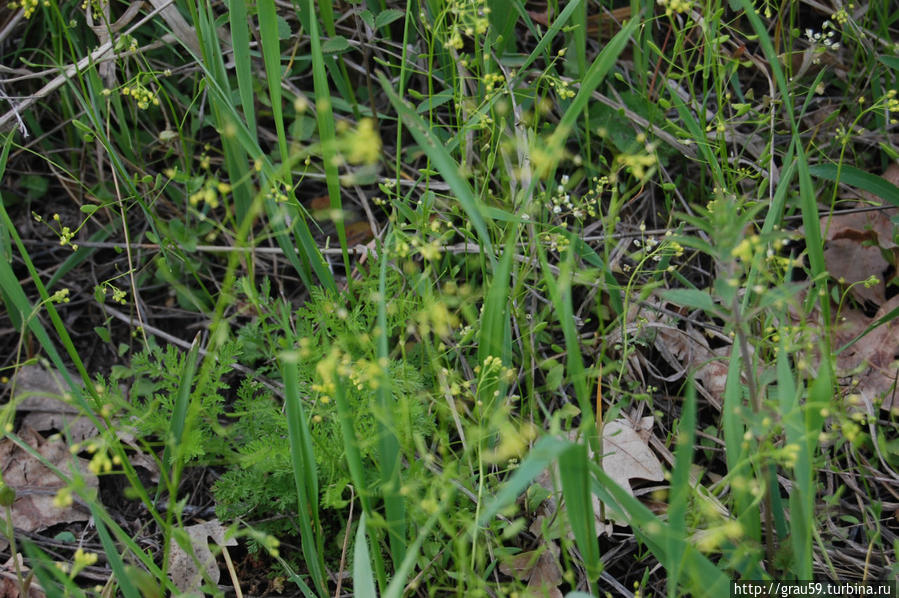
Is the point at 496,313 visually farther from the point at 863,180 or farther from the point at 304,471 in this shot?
the point at 863,180

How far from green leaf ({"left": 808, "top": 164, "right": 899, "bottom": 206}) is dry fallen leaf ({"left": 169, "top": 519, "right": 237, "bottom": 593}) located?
206cm

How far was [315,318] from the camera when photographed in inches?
85.9

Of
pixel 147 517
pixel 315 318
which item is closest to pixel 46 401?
pixel 147 517

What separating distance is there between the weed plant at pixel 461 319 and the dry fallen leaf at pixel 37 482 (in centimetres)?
3

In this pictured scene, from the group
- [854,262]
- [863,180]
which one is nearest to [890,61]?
[863,180]

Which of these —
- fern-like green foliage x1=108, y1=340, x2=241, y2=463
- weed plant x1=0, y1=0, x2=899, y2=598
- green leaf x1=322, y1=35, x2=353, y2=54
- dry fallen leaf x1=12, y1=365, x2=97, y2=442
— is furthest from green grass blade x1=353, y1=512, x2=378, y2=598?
green leaf x1=322, y1=35, x2=353, y2=54

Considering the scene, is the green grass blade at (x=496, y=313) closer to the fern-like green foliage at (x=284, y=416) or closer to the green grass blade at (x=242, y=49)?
the fern-like green foliage at (x=284, y=416)

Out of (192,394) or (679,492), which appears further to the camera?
(192,394)

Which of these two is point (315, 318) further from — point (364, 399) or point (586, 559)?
point (586, 559)

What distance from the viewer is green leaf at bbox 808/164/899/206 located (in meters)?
2.39

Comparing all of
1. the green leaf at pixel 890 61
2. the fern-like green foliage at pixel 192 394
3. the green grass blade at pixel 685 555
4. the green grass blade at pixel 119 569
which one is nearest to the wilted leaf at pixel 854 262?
the green leaf at pixel 890 61

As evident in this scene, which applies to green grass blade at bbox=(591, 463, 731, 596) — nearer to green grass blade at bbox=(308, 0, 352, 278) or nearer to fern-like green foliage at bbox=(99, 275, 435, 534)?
fern-like green foliage at bbox=(99, 275, 435, 534)

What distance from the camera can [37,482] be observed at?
95.7 inches

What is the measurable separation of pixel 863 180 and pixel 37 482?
2.75 metres
